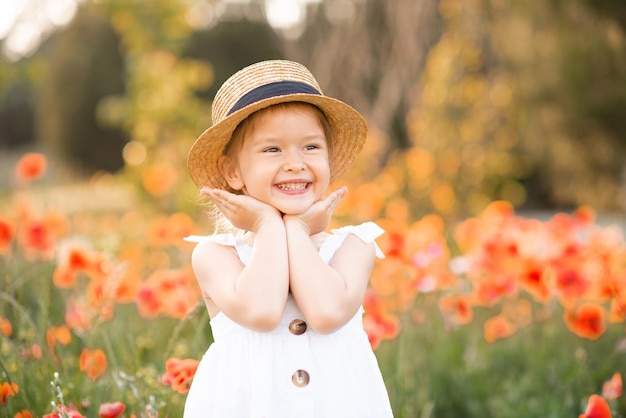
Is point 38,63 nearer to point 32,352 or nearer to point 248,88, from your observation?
point 32,352

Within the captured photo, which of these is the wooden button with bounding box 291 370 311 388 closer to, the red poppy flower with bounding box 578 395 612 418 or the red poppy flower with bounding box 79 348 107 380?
the red poppy flower with bounding box 578 395 612 418

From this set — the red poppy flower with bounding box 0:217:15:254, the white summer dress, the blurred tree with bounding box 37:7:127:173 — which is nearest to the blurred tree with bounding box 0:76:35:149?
the blurred tree with bounding box 37:7:127:173

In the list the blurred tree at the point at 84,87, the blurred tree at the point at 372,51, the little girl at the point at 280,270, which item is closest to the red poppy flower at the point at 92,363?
the little girl at the point at 280,270

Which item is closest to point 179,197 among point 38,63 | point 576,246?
point 38,63

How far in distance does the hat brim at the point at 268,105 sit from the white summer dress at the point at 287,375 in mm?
192

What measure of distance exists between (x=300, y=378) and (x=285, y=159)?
1.57 feet

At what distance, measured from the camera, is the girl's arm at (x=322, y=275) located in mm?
1783

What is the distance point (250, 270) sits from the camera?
5.91 ft

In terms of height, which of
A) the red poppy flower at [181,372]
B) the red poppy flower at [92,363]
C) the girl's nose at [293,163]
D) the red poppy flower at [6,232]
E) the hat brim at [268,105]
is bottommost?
the red poppy flower at [181,372]

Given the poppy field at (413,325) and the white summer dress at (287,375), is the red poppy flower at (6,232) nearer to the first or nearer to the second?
the poppy field at (413,325)

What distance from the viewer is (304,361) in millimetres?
1813

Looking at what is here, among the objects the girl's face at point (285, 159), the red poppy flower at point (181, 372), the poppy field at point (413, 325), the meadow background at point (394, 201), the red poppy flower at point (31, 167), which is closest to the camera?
the girl's face at point (285, 159)

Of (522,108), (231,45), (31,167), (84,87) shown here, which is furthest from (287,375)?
(84,87)

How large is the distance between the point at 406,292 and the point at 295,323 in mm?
1935
